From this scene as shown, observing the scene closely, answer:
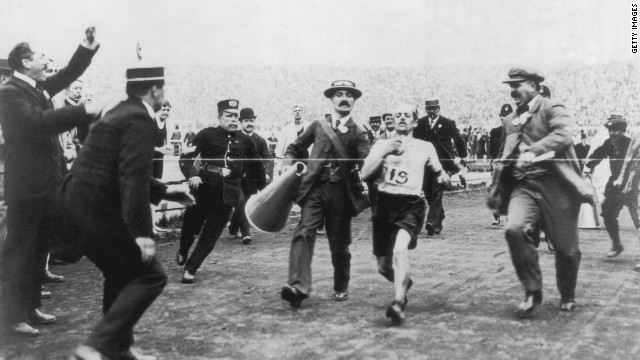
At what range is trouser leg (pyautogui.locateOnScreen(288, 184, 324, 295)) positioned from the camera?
20.2 ft

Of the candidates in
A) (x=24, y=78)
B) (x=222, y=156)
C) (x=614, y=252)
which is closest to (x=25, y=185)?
(x=24, y=78)

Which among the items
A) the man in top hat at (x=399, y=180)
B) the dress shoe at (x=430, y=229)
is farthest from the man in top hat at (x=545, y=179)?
the dress shoe at (x=430, y=229)

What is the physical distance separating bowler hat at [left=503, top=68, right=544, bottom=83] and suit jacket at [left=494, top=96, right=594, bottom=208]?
0.18 metres

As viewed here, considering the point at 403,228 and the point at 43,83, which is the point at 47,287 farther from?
the point at 403,228

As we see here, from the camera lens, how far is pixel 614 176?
9328 millimetres

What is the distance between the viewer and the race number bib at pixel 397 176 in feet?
20.2

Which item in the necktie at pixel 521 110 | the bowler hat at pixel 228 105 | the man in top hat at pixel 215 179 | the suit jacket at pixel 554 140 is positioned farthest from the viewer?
the bowler hat at pixel 228 105

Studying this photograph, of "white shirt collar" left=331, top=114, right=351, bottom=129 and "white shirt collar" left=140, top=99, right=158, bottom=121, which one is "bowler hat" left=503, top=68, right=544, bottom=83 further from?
"white shirt collar" left=140, top=99, right=158, bottom=121

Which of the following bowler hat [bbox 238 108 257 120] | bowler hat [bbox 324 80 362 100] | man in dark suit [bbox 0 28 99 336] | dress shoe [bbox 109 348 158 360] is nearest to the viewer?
dress shoe [bbox 109 348 158 360]

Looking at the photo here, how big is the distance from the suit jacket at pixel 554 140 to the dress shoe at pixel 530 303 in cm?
95

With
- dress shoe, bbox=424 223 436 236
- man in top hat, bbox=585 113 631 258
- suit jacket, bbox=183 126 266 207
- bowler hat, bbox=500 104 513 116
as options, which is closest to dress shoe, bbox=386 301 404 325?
suit jacket, bbox=183 126 266 207

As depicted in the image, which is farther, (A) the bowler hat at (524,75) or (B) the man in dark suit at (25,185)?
(A) the bowler hat at (524,75)

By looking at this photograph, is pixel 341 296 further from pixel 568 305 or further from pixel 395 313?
pixel 568 305

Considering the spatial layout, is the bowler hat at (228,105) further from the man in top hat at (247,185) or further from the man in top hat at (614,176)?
the man in top hat at (614,176)
